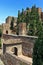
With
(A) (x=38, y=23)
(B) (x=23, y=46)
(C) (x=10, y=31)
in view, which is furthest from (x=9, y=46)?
(C) (x=10, y=31)

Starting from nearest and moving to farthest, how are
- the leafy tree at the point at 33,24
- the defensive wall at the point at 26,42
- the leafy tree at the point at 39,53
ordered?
the leafy tree at the point at 39,53 → the defensive wall at the point at 26,42 → the leafy tree at the point at 33,24

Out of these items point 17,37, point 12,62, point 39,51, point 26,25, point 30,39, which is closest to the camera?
point 39,51

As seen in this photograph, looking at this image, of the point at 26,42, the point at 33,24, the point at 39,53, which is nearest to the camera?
the point at 39,53

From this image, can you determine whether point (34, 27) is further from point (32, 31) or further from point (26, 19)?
point (26, 19)

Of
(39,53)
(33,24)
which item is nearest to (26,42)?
(33,24)

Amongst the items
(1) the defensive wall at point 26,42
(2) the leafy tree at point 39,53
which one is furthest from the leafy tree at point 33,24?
(2) the leafy tree at point 39,53

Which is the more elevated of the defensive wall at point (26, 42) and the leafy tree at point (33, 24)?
the leafy tree at point (33, 24)

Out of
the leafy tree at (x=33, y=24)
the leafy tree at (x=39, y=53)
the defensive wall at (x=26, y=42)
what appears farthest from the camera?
the leafy tree at (x=33, y=24)

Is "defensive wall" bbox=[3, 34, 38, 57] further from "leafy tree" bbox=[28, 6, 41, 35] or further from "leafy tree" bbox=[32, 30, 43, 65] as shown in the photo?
"leafy tree" bbox=[32, 30, 43, 65]

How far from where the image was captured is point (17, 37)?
18.9 m

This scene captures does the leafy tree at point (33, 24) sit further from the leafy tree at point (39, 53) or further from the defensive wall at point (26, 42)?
the leafy tree at point (39, 53)

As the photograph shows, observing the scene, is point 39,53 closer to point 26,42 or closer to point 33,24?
point 26,42

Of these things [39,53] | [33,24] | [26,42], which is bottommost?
[26,42]

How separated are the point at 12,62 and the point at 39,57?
4.63 m
